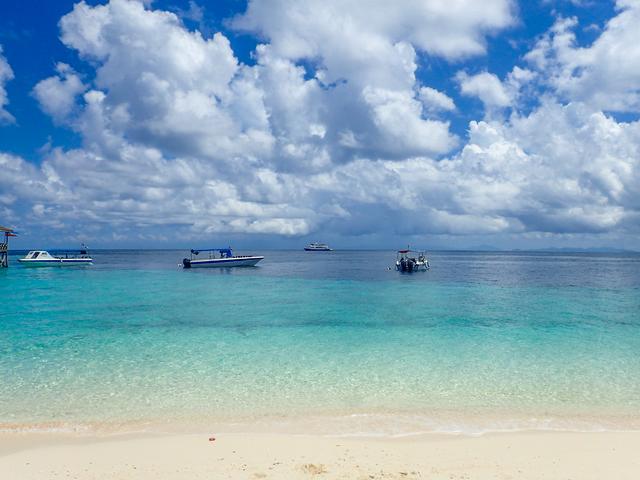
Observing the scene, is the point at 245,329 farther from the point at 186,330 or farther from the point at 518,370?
the point at 518,370

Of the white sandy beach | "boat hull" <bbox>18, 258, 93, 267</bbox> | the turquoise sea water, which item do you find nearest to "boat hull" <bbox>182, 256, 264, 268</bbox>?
"boat hull" <bbox>18, 258, 93, 267</bbox>

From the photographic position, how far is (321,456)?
31.1 feet

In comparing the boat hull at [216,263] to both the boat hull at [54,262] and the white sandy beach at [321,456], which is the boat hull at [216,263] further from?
the white sandy beach at [321,456]

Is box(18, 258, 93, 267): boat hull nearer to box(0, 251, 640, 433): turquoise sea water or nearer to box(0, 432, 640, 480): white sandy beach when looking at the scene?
box(0, 251, 640, 433): turquoise sea water

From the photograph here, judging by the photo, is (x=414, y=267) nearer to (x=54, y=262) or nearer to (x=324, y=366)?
(x=324, y=366)

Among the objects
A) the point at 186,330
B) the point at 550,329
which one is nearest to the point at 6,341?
the point at 186,330

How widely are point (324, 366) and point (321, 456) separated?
780 cm

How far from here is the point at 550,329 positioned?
82.9 ft

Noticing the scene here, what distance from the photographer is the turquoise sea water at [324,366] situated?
12.3 meters

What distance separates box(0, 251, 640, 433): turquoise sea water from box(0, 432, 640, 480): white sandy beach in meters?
1.03

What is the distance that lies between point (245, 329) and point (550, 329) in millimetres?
17925

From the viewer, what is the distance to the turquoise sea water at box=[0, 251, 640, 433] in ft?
40.2

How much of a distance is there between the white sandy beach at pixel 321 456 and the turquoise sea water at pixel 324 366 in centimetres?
103

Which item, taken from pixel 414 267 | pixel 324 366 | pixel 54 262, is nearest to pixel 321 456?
pixel 324 366
